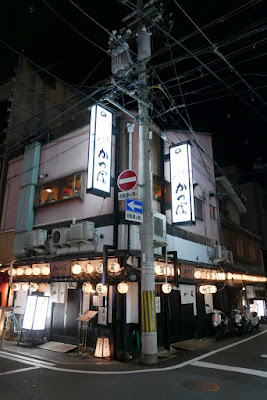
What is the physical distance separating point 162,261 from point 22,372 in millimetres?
7598

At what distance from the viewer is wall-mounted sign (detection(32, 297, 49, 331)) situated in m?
14.5

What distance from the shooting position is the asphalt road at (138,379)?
756cm

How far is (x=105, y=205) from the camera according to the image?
14406 mm

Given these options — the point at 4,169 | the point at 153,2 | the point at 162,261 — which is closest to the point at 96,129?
the point at 153,2

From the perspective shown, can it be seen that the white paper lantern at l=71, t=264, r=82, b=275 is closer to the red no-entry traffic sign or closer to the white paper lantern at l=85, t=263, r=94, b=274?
the white paper lantern at l=85, t=263, r=94, b=274

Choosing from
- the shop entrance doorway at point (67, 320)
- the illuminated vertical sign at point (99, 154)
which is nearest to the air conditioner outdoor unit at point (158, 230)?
the illuminated vertical sign at point (99, 154)

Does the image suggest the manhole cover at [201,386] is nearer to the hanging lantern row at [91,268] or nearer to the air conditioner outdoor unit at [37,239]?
the hanging lantern row at [91,268]

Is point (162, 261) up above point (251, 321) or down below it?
above

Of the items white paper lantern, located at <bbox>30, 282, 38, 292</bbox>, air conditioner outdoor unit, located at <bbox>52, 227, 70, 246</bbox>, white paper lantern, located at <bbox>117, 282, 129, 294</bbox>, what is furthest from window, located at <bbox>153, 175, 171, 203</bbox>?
white paper lantern, located at <bbox>30, 282, 38, 292</bbox>

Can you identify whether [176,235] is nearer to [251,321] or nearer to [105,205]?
[105,205]

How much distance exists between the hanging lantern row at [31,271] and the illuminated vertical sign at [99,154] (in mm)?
6028

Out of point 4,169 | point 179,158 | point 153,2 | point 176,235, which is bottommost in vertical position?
point 176,235

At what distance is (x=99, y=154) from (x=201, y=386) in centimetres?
961

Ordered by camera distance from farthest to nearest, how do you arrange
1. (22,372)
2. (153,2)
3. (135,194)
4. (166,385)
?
(153,2), (135,194), (22,372), (166,385)
